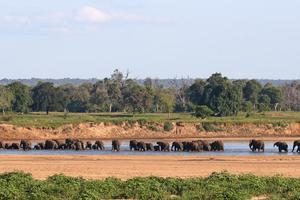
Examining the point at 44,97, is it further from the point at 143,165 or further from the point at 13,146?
the point at 143,165

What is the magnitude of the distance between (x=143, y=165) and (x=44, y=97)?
75.3 m

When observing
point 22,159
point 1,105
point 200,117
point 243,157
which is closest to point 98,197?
point 22,159

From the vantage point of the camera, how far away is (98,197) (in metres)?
28.1

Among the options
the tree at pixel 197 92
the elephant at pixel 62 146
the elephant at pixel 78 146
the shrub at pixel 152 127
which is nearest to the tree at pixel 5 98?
the tree at pixel 197 92

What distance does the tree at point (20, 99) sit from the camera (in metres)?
109

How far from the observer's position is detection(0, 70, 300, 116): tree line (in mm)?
102125

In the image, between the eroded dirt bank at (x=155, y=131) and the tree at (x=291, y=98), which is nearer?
the eroded dirt bank at (x=155, y=131)

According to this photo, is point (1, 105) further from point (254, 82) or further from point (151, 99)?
point (254, 82)

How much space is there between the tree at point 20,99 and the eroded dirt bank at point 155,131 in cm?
2835

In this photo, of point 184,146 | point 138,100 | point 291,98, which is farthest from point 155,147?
point 291,98

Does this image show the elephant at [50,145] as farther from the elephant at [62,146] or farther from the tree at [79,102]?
the tree at [79,102]

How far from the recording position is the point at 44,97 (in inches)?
4692

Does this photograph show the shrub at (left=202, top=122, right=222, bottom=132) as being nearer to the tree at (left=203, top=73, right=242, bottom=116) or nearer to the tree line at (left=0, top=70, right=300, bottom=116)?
the tree line at (left=0, top=70, right=300, bottom=116)

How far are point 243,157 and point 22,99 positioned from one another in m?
60.1
